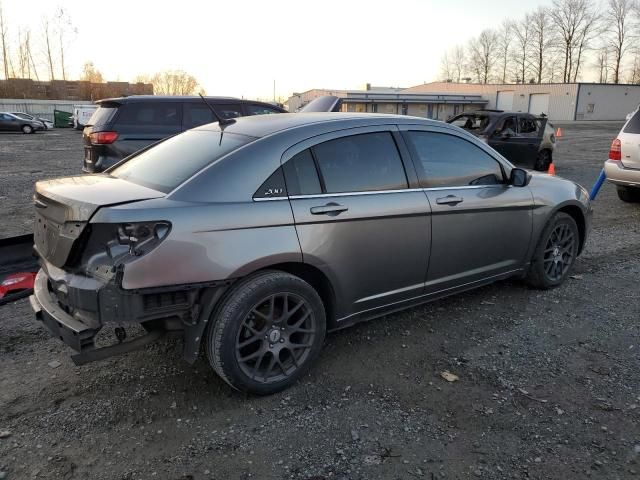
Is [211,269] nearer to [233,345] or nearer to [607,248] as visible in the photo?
[233,345]

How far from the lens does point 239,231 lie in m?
2.91

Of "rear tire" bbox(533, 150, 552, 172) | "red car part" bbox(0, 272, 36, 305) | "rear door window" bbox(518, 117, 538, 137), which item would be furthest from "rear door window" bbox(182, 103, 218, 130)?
"rear tire" bbox(533, 150, 552, 172)

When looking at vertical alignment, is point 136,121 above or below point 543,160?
above

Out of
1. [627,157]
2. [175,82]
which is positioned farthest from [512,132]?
[175,82]

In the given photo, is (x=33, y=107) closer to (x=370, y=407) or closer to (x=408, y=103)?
(x=408, y=103)

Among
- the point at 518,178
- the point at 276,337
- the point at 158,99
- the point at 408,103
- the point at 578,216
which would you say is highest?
the point at 408,103

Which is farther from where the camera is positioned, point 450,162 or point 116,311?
point 450,162

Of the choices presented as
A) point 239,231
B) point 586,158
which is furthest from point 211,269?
point 586,158

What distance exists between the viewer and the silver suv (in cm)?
274

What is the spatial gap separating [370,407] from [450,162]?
2.02 meters

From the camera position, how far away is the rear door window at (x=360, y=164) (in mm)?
3377

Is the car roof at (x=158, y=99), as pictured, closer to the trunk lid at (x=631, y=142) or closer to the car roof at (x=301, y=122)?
the car roof at (x=301, y=122)

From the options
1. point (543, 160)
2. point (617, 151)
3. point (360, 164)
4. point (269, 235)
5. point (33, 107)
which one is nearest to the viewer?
point (269, 235)

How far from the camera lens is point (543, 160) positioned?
13469mm
